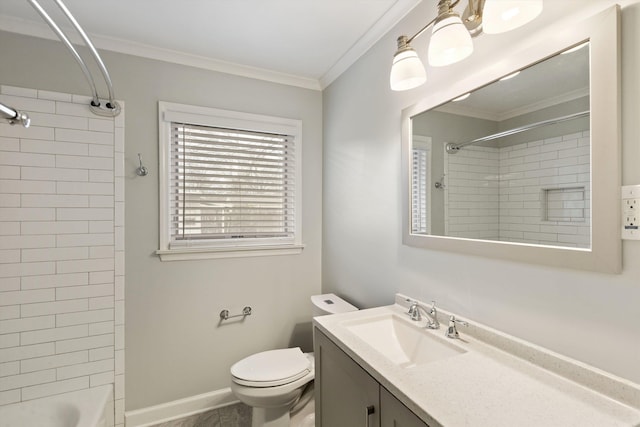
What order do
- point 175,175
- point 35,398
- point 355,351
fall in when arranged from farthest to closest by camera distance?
point 175,175
point 35,398
point 355,351

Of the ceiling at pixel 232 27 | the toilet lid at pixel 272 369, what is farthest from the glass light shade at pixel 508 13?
the toilet lid at pixel 272 369

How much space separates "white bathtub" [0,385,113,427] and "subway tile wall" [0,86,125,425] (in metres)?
0.05

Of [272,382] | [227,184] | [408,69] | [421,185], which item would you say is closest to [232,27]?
[227,184]

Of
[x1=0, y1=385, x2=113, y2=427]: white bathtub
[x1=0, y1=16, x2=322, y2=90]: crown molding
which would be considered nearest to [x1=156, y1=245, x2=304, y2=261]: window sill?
[x1=0, y1=385, x2=113, y2=427]: white bathtub

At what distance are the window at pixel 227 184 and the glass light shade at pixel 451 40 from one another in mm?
1463

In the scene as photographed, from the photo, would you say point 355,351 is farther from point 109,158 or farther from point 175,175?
point 109,158

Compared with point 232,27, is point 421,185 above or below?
below

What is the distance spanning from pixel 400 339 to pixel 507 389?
0.54m

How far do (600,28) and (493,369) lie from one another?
1.03 m

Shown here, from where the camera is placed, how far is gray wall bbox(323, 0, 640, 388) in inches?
30.5

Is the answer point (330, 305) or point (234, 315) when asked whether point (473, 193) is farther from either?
point (234, 315)

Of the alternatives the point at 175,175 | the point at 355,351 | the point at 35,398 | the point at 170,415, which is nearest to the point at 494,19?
the point at 355,351

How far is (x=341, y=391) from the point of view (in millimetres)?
1155

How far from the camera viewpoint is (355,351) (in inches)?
41.4
